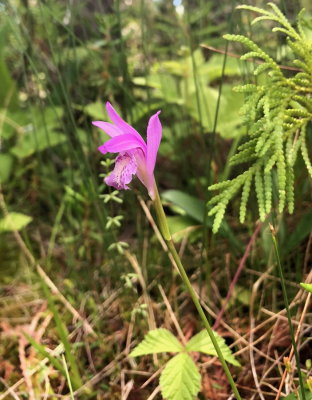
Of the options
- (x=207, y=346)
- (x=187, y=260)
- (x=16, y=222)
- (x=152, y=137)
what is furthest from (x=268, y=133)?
(x=16, y=222)

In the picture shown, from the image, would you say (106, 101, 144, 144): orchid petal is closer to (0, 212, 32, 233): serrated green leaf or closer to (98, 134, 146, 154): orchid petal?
(98, 134, 146, 154): orchid petal

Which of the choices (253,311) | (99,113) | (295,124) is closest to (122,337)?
(253,311)

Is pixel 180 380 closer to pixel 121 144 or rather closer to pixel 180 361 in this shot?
pixel 180 361

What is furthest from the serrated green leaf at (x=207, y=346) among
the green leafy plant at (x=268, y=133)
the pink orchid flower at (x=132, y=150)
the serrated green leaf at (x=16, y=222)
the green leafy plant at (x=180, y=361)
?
the serrated green leaf at (x=16, y=222)

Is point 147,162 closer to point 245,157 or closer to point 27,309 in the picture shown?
point 245,157

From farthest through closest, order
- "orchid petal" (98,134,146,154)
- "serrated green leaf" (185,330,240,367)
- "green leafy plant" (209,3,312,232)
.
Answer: "serrated green leaf" (185,330,240,367)
"green leafy plant" (209,3,312,232)
"orchid petal" (98,134,146,154)

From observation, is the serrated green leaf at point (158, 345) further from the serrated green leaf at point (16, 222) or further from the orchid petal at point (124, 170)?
the serrated green leaf at point (16, 222)

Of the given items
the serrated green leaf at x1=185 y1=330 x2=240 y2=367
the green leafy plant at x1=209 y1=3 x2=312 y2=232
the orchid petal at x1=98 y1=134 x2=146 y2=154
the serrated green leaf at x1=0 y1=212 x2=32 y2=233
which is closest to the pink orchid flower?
the orchid petal at x1=98 y1=134 x2=146 y2=154
